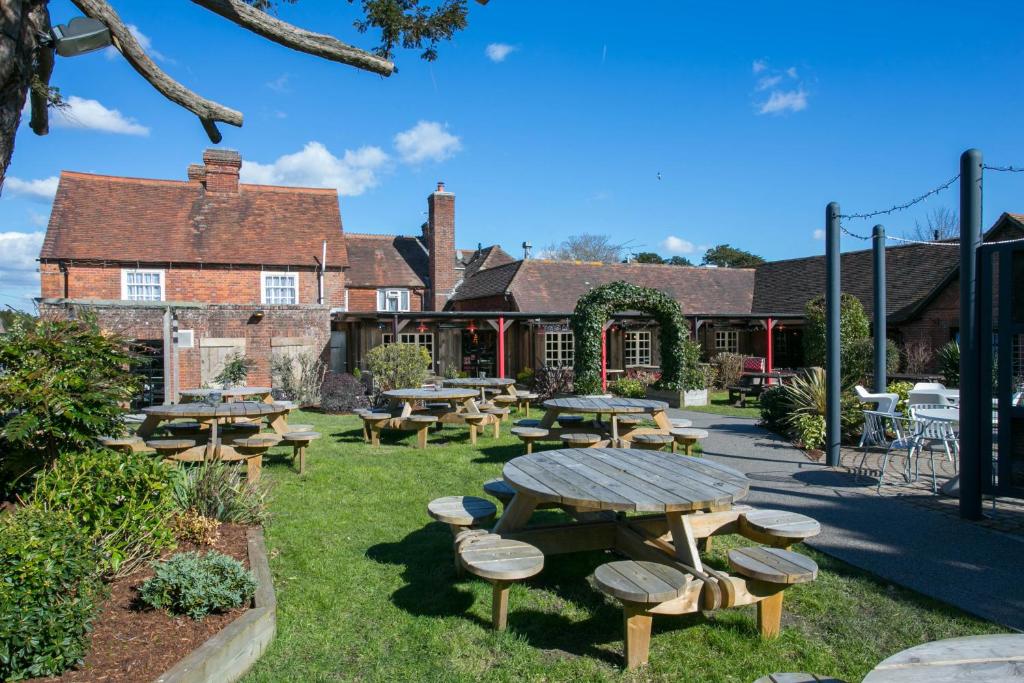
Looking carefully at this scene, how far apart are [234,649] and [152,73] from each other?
149 inches

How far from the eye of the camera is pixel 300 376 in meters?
18.4

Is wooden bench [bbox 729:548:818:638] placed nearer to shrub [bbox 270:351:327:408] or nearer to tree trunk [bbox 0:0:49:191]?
tree trunk [bbox 0:0:49:191]

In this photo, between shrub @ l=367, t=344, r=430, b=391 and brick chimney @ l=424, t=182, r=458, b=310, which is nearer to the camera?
shrub @ l=367, t=344, r=430, b=391

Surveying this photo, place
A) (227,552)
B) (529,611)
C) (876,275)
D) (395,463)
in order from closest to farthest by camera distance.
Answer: (529,611) → (227,552) → (395,463) → (876,275)

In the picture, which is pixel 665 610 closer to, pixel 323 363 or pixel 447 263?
pixel 323 363

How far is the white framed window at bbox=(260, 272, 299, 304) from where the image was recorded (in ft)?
70.2

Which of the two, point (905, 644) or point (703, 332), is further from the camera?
point (703, 332)

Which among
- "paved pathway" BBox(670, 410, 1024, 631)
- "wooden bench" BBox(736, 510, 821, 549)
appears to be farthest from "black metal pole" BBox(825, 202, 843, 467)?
"wooden bench" BBox(736, 510, 821, 549)

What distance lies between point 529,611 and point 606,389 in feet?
47.1

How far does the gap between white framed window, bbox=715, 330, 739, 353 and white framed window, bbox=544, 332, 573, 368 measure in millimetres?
6109

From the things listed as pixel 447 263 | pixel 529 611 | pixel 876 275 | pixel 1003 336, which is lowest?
pixel 529 611

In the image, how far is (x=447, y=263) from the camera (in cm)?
2742

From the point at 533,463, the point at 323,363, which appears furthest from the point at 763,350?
the point at 533,463

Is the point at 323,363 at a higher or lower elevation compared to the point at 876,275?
lower
